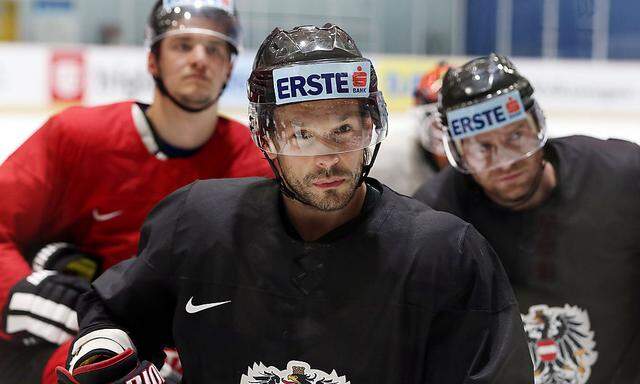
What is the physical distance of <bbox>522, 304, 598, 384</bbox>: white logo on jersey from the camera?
79.5 inches

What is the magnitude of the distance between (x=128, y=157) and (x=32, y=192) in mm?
264

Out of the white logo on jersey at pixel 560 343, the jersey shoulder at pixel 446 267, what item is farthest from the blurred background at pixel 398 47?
the jersey shoulder at pixel 446 267

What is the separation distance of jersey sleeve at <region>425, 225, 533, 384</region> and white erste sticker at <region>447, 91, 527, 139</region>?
0.65 metres

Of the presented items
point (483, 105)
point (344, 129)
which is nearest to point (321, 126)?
point (344, 129)

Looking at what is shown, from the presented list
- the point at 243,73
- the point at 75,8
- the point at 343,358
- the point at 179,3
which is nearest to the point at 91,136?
the point at 179,3

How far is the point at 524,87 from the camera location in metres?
2.03

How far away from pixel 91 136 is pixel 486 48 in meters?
5.09

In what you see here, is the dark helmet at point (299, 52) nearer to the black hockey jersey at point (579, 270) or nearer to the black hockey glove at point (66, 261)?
the black hockey jersey at point (579, 270)

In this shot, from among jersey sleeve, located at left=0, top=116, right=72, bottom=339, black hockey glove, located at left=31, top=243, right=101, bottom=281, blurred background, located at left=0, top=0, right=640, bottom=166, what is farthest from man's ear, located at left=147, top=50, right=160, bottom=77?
blurred background, located at left=0, top=0, right=640, bottom=166

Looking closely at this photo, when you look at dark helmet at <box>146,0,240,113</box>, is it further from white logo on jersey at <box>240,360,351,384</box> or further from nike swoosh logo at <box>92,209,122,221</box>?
white logo on jersey at <box>240,360,351,384</box>

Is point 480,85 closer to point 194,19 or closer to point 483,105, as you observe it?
point 483,105

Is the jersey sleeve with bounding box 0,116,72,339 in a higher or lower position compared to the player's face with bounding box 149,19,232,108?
lower

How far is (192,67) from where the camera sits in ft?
7.66

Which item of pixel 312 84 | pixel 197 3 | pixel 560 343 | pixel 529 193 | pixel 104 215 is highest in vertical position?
pixel 197 3
